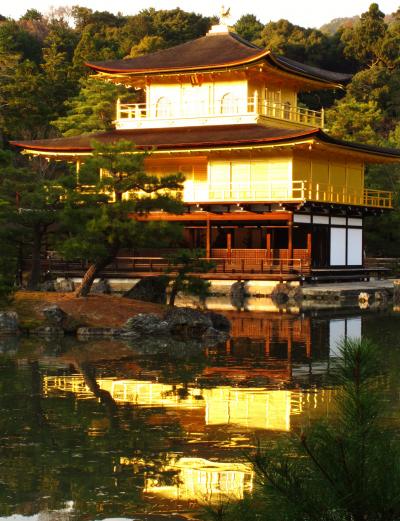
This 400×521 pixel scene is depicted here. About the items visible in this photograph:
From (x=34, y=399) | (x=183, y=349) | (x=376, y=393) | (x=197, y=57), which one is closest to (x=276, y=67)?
(x=197, y=57)

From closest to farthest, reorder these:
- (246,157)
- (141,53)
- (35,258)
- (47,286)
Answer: (35,258), (47,286), (246,157), (141,53)

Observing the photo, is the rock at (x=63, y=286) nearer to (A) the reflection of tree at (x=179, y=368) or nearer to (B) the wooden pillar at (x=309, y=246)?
(B) the wooden pillar at (x=309, y=246)

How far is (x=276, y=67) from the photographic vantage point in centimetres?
4350

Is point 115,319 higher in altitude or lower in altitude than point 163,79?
lower

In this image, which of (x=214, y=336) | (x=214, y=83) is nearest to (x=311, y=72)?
(x=214, y=83)

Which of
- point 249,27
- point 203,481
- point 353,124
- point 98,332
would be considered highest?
point 249,27

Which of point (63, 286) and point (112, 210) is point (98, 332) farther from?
point (63, 286)

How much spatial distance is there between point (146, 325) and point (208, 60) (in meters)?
23.3

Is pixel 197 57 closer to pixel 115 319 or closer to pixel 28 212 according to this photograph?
pixel 28 212

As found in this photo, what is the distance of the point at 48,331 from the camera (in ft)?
76.3

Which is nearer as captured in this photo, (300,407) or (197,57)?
(300,407)

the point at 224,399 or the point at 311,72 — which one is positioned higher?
the point at 311,72

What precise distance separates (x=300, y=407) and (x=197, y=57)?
3334cm

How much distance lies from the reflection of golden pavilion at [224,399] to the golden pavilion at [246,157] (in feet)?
75.3
